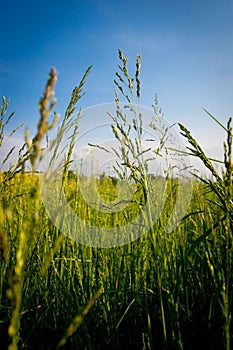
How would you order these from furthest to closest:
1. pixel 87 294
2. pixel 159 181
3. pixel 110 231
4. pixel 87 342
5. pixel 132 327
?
pixel 159 181 → pixel 110 231 → pixel 87 294 → pixel 132 327 → pixel 87 342

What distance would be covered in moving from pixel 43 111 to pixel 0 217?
0.20 metres

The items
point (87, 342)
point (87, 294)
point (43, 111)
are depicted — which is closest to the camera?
point (43, 111)

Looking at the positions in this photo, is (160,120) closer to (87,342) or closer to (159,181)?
(159,181)

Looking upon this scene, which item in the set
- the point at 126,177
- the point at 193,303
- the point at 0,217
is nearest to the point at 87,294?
the point at 193,303

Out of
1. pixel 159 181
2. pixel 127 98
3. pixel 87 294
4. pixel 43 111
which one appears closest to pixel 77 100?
pixel 127 98

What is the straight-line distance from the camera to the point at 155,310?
1370mm

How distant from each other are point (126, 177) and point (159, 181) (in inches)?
38.4

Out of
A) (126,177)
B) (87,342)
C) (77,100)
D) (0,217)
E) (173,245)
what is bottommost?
(87,342)

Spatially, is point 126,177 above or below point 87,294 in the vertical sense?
above

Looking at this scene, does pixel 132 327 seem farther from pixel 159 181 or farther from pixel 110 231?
pixel 159 181

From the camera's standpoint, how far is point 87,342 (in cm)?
118

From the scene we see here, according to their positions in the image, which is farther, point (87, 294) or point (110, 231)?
point (110, 231)

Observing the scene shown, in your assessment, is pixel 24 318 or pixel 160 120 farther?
pixel 160 120

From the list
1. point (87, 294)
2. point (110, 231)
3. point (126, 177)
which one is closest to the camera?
point (87, 294)
